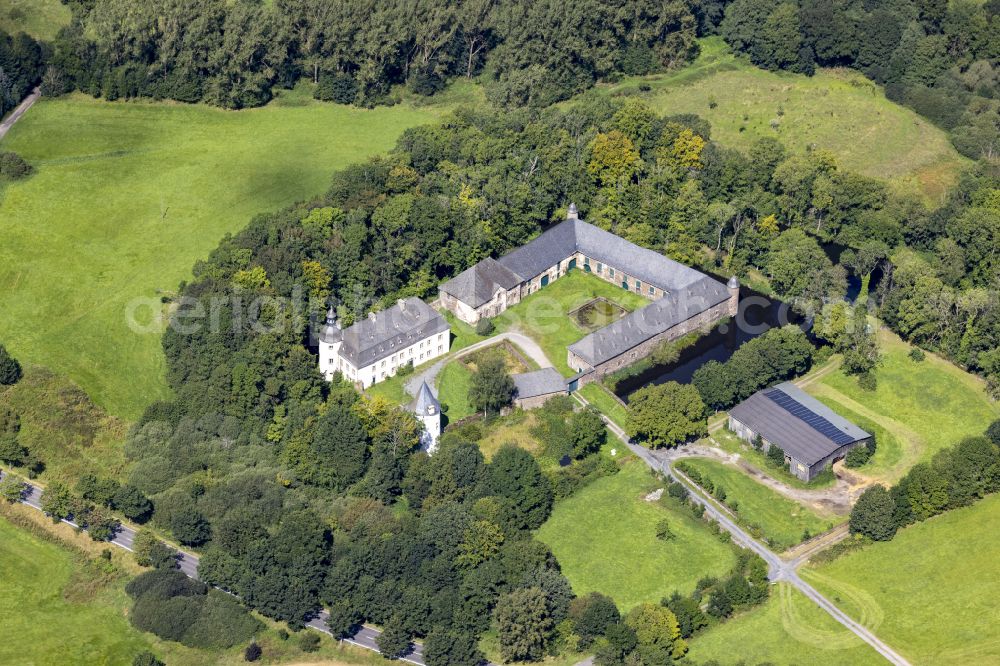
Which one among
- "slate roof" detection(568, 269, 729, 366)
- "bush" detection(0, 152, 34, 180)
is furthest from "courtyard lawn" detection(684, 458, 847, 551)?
"bush" detection(0, 152, 34, 180)

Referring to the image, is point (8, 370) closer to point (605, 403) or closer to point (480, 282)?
point (480, 282)

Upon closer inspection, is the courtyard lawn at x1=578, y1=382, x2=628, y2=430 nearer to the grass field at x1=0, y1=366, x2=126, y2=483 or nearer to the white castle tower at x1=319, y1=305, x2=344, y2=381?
the white castle tower at x1=319, y1=305, x2=344, y2=381

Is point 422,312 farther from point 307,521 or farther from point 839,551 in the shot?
point 839,551

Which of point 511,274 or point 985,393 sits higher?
point 511,274

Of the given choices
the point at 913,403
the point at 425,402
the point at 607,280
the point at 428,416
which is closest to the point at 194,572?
the point at 428,416

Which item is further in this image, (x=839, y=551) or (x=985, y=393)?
(x=985, y=393)

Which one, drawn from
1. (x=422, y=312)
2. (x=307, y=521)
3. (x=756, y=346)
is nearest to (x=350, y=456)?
(x=307, y=521)
